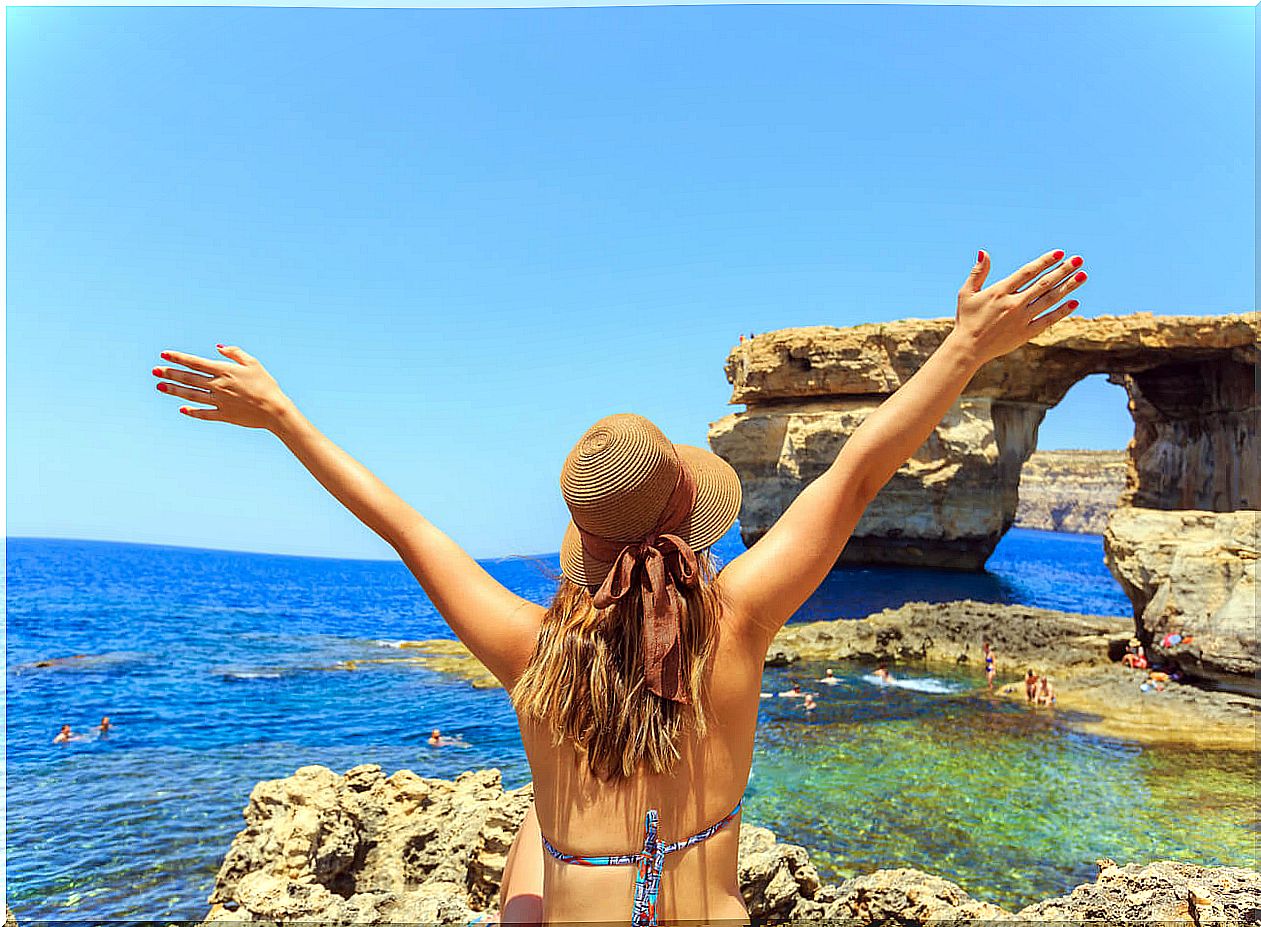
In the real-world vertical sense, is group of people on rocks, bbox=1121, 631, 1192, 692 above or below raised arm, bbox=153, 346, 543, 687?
below

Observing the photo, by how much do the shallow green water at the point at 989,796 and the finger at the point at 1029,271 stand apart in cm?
676

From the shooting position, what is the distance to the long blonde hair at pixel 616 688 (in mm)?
1476

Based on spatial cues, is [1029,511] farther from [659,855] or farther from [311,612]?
[659,855]

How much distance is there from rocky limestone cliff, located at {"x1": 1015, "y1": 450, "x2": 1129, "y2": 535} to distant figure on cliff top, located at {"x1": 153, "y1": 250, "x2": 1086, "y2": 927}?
10477 centimetres

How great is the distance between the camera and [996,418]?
25.6m

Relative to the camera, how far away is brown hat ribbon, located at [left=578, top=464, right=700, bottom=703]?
1452mm

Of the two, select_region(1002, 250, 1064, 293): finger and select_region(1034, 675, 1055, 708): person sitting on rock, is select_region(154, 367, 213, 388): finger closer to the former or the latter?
select_region(1002, 250, 1064, 293): finger

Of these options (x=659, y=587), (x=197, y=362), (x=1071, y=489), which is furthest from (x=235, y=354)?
(x=1071, y=489)

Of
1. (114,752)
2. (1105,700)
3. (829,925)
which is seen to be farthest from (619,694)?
(114,752)

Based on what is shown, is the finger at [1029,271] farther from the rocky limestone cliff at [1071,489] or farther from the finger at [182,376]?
the rocky limestone cliff at [1071,489]

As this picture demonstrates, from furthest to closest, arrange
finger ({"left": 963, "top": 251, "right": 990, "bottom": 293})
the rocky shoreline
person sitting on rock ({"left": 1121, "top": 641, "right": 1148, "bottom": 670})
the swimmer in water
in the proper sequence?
person sitting on rock ({"left": 1121, "top": 641, "right": 1148, "bottom": 670}), the swimmer in water, the rocky shoreline, finger ({"left": 963, "top": 251, "right": 990, "bottom": 293})

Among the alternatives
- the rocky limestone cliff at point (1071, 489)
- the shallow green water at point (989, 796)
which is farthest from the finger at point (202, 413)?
the rocky limestone cliff at point (1071, 489)

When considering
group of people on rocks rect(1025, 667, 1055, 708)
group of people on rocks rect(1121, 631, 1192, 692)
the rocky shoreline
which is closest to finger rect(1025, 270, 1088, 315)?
the rocky shoreline

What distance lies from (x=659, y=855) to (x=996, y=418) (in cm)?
2658
